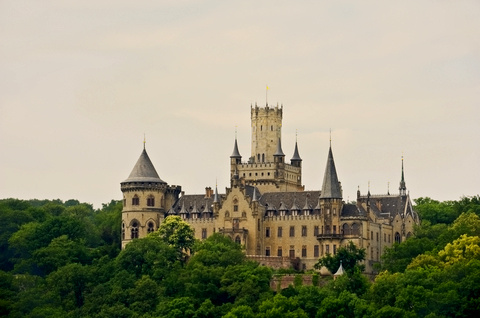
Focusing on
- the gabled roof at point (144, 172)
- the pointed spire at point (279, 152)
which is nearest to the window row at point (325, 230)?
the pointed spire at point (279, 152)

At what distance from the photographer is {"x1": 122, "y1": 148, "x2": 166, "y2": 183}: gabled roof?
165m

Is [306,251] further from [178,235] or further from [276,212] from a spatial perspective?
[178,235]

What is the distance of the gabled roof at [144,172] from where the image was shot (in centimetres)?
16500

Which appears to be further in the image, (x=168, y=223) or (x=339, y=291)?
(x=168, y=223)

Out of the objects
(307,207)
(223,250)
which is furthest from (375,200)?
(223,250)

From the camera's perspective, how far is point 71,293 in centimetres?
15125

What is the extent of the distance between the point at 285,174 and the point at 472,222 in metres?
23.9

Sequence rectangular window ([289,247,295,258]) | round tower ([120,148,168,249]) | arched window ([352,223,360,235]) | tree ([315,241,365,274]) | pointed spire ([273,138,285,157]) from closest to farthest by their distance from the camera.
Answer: tree ([315,241,365,274]) → arched window ([352,223,360,235]) → rectangular window ([289,247,295,258]) → round tower ([120,148,168,249]) → pointed spire ([273,138,285,157])

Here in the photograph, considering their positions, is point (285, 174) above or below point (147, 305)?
above

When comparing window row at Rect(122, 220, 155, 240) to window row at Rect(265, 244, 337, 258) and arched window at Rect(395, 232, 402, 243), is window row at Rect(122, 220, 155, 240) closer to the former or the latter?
window row at Rect(265, 244, 337, 258)

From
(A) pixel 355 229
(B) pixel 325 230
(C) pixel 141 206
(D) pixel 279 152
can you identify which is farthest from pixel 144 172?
(A) pixel 355 229

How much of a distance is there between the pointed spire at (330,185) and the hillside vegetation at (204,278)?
22.9ft

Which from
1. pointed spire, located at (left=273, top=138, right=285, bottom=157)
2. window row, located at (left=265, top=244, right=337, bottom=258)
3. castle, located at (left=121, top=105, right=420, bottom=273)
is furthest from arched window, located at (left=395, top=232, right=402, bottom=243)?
pointed spire, located at (left=273, top=138, right=285, bottom=157)

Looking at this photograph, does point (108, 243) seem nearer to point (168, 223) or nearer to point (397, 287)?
point (168, 223)
